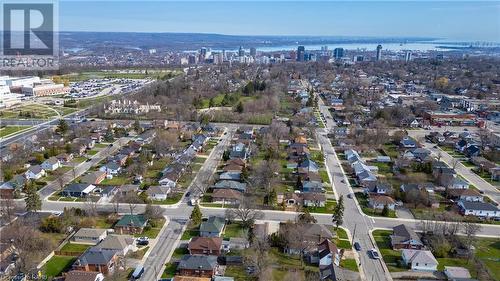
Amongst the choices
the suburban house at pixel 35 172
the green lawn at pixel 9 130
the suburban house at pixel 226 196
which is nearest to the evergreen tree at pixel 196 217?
the suburban house at pixel 226 196

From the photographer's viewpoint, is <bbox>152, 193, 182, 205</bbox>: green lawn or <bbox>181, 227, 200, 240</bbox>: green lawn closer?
<bbox>181, 227, 200, 240</bbox>: green lawn

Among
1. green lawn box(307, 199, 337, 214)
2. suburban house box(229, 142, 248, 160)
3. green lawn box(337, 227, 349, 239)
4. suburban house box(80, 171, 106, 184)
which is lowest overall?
green lawn box(337, 227, 349, 239)

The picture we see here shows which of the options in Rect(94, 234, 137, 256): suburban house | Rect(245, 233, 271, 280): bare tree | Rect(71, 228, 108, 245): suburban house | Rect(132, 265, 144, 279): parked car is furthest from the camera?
Rect(71, 228, 108, 245): suburban house

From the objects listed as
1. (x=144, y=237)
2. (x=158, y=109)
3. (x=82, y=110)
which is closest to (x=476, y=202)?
(x=144, y=237)

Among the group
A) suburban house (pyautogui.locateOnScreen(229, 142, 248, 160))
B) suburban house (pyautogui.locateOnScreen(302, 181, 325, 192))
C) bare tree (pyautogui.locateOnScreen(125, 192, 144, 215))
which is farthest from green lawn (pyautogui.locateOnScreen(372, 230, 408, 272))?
bare tree (pyautogui.locateOnScreen(125, 192, 144, 215))

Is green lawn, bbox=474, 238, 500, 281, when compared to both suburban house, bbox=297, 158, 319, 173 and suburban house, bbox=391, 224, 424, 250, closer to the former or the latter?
suburban house, bbox=391, 224, 424, 250

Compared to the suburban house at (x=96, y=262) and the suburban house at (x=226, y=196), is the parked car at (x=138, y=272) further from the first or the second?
the suburban house at (x=226, y=196)
